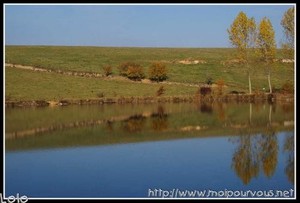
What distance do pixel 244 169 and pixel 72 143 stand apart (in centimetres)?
960

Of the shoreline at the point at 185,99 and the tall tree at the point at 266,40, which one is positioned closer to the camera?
the shoreline at the point at 185,99

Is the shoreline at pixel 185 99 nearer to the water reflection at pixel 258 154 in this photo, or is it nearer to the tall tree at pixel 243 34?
the tall tree at pixel 243 34

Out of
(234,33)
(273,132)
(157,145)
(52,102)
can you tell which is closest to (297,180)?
(157,145)

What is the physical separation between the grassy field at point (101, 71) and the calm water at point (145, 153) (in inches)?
647

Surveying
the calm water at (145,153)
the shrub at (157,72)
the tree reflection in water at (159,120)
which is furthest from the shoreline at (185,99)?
the calm water at (145,153)

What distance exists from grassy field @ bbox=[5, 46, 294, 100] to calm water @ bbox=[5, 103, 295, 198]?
647 inches

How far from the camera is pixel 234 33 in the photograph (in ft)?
172

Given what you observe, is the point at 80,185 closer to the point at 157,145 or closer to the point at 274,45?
the point at 157,145

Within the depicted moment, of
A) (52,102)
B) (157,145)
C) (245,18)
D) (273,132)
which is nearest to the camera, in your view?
(157,145)

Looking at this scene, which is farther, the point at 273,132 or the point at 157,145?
the point at 273,132

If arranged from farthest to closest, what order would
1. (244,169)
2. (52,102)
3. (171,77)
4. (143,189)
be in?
(171,77)
(52,102)
(244,169)
(143,189)

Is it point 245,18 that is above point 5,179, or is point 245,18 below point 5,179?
above

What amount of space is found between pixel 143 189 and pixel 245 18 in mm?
40700

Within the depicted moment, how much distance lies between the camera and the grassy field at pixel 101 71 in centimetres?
5166
